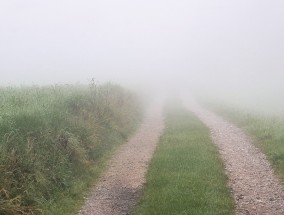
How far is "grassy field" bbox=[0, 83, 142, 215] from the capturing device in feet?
38.3

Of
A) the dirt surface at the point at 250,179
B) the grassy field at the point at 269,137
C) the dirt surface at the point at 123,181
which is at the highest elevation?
the grassy field at the point at 269,137

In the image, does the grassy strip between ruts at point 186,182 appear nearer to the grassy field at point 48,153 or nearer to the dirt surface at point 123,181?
the dirt surface at point 123,181

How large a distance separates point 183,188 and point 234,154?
6971mm

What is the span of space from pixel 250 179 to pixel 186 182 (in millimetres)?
2826

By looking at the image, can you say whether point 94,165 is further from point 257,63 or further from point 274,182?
point 257,63

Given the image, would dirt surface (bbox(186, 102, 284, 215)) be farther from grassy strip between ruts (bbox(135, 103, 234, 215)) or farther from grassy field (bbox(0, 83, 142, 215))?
grassy field (bbox(0, 83, 142, 215))

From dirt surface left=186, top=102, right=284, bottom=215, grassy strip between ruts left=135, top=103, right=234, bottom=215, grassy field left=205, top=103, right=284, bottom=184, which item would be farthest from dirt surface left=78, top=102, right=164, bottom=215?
grassy field left=205, top=103, right=284, bottom=184

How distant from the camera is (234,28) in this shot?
188 meters

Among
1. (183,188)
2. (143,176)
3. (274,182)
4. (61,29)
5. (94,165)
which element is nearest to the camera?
(183,188)

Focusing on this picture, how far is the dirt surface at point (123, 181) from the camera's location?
13.0 metres

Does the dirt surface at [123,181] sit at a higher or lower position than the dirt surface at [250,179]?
lower

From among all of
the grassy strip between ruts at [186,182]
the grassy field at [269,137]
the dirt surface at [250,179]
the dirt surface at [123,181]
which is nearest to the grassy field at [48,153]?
the dirt surface at [123,181]

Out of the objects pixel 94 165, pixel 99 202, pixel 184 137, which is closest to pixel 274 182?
pixel 99 202

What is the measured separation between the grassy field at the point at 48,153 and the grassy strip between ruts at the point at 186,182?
8.46 ft
